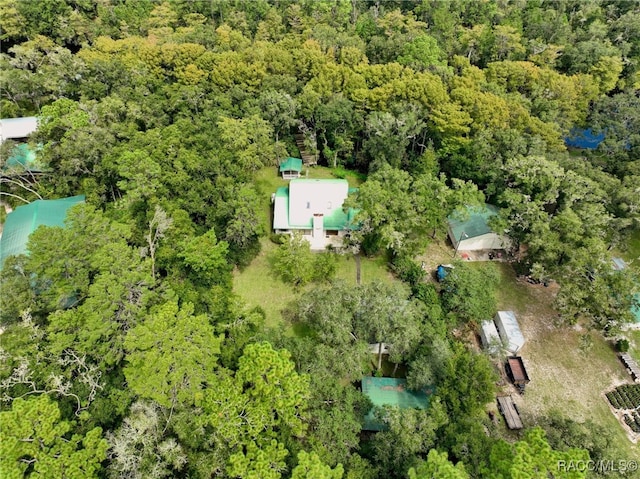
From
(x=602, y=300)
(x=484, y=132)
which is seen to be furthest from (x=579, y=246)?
(x=484, y=132)

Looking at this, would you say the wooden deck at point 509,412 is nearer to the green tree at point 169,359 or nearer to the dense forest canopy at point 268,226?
the dense forest canopy at point 268,226

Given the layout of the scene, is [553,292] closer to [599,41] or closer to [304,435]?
[304,435]

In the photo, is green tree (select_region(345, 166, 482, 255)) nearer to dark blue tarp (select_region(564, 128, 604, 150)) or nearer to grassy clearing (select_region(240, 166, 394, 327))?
grassy clearing (select_region(240, 166, 394, 327))

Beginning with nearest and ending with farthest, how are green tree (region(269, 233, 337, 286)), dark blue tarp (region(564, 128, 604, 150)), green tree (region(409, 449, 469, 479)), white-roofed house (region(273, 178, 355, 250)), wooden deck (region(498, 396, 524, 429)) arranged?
green tree (region(409, 449, 469, 479)) → wooden deck (region(498, 396, 524, 429)) → green tree (region(269, 233, 337, 286)) → white-roofed house (region(273, 178, 355, 250)) → dark blue tarp (region(564, 128, 604, 150))

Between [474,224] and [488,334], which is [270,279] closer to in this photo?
[488,334]

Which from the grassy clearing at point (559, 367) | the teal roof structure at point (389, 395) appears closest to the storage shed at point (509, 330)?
the grassy clearing at point (559, 367)

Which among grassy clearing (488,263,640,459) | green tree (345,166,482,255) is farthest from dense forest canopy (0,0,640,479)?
grassy clearing (488,263,640,459)
